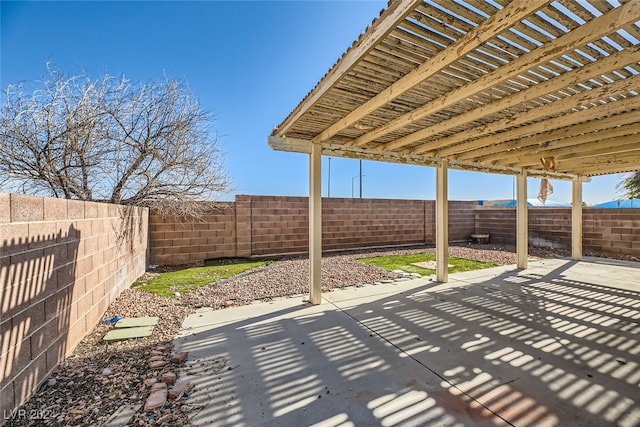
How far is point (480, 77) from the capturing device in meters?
2.57

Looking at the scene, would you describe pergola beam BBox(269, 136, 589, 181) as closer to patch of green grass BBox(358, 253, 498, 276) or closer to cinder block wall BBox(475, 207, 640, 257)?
patch of green grass BBox(358, 253, 498, 276)

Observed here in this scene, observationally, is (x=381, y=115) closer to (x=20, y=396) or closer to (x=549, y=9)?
(x=549, y=9)

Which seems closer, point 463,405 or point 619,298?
point 463,405

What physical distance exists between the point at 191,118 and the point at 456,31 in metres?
5.70

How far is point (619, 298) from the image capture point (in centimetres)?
434

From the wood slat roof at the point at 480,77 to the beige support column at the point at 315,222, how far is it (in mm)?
273

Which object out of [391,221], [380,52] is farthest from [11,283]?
[391,221]

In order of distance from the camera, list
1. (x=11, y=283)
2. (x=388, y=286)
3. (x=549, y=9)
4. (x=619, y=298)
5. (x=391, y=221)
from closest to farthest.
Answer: (x=549, y=9) < (x=11, y=283) < (x=619, y=298) < (x=388, y=286) < (x=391, y=221)

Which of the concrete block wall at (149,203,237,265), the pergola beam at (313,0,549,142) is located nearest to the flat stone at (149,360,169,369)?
the pergola beam at (313,0,549,142)

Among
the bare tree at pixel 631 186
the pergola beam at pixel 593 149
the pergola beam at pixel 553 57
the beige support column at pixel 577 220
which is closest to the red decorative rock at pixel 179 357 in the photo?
the pergola beam at pixel 553 57

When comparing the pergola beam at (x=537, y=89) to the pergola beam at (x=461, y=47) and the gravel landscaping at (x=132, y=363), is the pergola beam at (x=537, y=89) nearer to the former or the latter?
the pergola beam at (x=461, y=47)

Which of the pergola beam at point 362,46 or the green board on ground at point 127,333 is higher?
the pergola beam at point 362,46

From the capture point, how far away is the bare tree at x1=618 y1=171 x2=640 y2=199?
1432 cm

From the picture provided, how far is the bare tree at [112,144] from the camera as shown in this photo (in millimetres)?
4461
